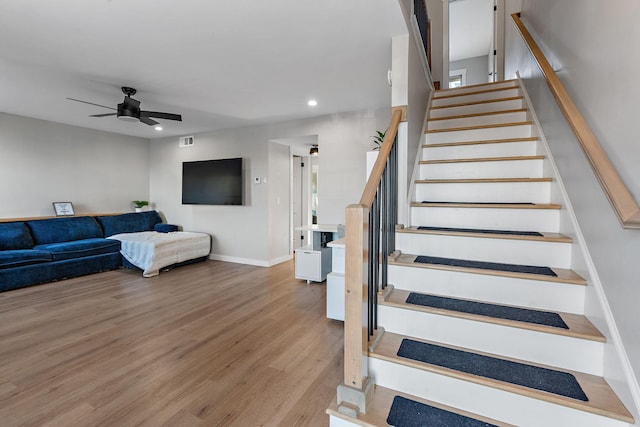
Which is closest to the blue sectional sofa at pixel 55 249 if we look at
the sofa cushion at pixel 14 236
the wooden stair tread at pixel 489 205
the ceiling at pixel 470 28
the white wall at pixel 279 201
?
the sofa cushion at pixel 14 236

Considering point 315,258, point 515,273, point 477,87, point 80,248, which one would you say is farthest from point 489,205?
point 80,248

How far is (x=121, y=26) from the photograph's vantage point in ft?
7.34

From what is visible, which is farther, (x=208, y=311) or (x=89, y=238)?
(x=89, y=238)

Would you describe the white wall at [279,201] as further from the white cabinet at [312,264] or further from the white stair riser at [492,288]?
the white stair riser at [492,288]

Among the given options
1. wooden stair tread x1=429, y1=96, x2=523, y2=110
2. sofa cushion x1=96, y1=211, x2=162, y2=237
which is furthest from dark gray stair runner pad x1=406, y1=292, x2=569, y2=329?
sofa cushion x1=96, y1=211, x2=162, y2=237

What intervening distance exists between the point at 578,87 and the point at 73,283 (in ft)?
19.5

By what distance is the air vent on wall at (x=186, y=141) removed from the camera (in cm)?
610

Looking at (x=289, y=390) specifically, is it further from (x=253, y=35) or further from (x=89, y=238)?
(x=89, y=238)

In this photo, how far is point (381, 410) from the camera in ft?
4.64

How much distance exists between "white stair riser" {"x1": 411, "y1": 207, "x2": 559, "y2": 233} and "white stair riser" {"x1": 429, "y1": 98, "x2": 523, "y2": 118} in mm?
1597

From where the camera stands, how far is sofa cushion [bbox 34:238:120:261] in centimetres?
443

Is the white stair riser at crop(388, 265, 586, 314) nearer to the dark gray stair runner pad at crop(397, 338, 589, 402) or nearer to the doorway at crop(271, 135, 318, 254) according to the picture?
the dark gray stair runner pad at crop(397, 338, 589, 402)

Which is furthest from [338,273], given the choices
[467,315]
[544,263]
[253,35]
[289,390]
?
[253,35]

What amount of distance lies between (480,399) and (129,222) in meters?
6.50
